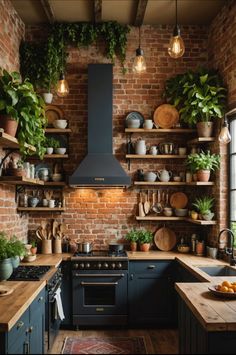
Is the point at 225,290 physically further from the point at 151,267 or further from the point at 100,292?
the point at 100,292

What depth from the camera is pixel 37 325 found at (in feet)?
11.7

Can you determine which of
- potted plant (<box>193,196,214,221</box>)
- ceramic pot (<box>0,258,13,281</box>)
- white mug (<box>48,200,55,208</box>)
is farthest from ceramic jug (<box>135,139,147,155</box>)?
ceramic pot (<box>0,258,13,281</box>)

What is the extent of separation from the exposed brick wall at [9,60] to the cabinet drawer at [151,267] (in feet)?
5.10

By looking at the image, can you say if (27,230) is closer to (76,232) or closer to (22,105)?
(76,232)

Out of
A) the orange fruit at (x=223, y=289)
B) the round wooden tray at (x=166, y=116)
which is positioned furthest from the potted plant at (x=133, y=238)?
the orange fruit at (x=223, y=289)

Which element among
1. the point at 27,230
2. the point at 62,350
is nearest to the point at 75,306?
the point at 62,350

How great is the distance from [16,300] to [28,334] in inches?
12.9

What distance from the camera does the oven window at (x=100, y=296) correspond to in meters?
5.27

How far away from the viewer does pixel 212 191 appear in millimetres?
5520

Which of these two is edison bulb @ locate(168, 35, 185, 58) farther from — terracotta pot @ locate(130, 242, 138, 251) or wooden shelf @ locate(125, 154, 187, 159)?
terracotta pot @ locate(130, 242, 138, 251)

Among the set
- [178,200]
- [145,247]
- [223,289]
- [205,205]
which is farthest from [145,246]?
[223,289]

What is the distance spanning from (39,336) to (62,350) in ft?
3.34

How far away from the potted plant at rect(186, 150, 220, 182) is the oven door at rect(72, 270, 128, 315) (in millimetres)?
1597

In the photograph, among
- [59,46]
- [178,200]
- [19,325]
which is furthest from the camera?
[178,200]
